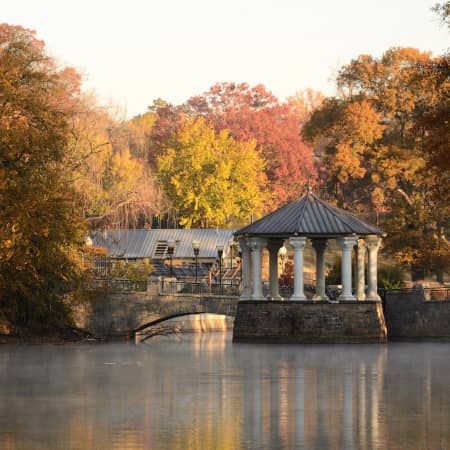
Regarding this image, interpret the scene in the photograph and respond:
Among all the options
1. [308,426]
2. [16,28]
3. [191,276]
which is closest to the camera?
[308,426]

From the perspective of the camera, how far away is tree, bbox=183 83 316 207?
117062 millimetres

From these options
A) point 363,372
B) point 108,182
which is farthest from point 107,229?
point 363,372

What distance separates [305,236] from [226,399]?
2786cm

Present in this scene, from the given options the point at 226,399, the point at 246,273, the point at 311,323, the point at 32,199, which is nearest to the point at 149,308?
the point at 246,273

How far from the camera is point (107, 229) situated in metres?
85.2

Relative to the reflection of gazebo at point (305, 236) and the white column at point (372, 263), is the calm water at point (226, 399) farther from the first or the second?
the white column at point (372, 263)

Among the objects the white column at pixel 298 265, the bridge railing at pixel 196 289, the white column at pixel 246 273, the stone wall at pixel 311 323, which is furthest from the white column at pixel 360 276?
the bridge railing at pixel 196 289

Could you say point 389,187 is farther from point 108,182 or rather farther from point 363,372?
point 363,372

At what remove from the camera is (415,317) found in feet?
228

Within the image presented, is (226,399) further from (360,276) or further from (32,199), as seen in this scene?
(360,276)

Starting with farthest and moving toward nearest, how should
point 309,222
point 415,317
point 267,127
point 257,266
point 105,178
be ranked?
point 267,127, point 105,178, point 415,317, point 257,266, point 309,222

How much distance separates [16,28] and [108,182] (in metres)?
18.2

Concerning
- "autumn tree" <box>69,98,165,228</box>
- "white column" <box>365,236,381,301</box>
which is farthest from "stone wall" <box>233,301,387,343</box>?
"autumn tree" <box>69,98,165,228</box>

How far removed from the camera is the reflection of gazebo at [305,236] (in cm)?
6419
